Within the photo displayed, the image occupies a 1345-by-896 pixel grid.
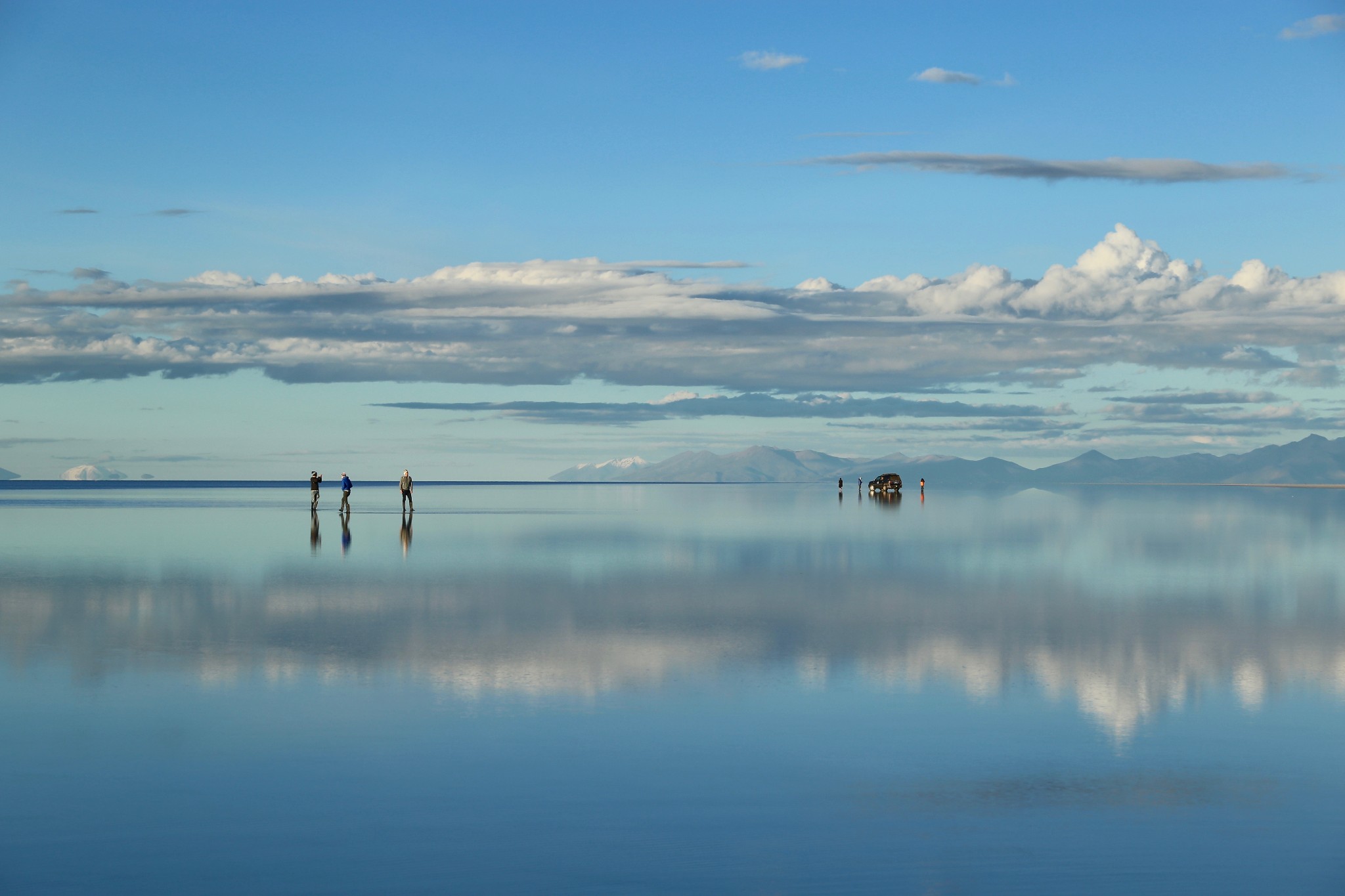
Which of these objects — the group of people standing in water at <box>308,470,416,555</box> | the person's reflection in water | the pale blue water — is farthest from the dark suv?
the pale blue water

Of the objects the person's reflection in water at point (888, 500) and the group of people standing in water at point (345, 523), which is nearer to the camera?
the group of people standing in water at point (345, 523)

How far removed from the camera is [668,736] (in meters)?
10.3

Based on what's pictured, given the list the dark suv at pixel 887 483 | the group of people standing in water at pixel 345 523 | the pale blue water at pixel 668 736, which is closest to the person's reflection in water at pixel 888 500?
the dark suv at pixel 887 483

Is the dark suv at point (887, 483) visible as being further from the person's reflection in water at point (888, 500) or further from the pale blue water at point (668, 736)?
the pale blue water at point (668, 736)

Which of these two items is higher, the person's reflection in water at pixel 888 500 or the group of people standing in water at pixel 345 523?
the group of people standing in water at pixel 345 523

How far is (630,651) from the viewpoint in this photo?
47.9 feet

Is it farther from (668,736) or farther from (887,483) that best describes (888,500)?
(668,736)

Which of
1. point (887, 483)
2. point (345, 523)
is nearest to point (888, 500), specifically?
point (887, 483)

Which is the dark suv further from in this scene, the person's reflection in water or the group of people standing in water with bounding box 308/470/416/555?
the group of people standing in water with bounding box 308/470/416/555

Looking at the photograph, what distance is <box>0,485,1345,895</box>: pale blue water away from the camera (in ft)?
24.1

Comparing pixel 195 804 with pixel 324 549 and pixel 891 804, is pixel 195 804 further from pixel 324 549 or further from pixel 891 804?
pixel 324 549

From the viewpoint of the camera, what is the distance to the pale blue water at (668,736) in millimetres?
7332

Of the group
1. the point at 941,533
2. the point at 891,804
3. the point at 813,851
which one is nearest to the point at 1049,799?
the point at 891,804

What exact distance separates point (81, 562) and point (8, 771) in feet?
66.0
